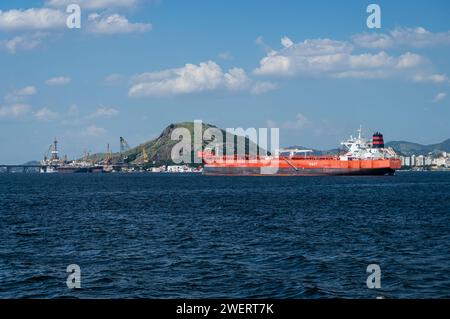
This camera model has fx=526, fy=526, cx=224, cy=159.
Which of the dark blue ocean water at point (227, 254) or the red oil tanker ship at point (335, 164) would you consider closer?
the dark blue ocean water at point (227, 254)

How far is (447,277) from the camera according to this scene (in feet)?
78.6

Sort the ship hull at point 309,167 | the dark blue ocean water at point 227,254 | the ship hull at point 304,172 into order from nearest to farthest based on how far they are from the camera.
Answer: the dark blue ocean water at point 227,254, the ship hull at point 309,167, the ship hull at point 304,172

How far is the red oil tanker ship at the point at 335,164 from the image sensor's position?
169 metres

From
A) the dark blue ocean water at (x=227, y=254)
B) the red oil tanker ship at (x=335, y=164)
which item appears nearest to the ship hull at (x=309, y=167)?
the red oil tanker ship at (x=335, y=164)

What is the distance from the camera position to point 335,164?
17225 centimetres

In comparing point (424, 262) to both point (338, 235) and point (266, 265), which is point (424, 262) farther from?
point (338, 235)

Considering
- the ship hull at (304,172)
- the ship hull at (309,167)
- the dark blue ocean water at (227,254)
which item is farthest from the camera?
the ship hull at (304,172)

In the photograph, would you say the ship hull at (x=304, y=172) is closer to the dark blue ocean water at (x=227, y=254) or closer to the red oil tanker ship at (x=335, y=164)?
the red oil tanker ship at (x=335, y=164)

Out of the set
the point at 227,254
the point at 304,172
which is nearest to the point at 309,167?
the point at 304,172

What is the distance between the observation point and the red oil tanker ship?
169000 millimetres

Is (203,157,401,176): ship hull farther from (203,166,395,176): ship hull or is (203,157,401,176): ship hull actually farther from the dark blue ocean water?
the dark blue ocean water

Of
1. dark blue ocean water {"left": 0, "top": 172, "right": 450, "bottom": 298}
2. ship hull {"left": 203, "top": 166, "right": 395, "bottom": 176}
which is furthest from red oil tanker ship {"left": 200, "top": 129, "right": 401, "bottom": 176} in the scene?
dark blue ocean water {"left": 0, "top": 172, "right": 450, "bottom": 298}

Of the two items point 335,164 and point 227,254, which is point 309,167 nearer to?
point 335,164
